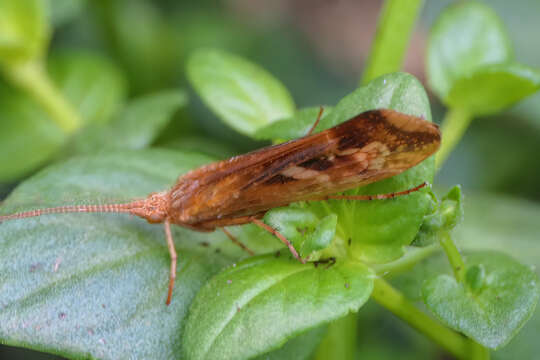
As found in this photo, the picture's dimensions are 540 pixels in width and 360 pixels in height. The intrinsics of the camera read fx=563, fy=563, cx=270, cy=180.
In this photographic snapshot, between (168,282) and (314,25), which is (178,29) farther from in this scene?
(168,282)

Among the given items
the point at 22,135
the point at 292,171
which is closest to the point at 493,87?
the point at 292,171

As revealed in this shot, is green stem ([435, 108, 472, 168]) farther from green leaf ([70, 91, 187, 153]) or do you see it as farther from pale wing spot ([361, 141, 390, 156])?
green leaf ([70, 91, 187, 153])

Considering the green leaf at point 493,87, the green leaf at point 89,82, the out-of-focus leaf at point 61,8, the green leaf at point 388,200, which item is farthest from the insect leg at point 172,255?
the out-of-focus leaf at point 61,8

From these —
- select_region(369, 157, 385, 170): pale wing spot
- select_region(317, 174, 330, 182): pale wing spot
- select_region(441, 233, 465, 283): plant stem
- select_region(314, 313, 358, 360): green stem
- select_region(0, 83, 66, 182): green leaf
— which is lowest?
select_region(314, 313, 358, 360): green stem

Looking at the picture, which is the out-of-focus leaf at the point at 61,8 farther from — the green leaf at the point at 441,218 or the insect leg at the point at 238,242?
the green leaf at the point at 441,218

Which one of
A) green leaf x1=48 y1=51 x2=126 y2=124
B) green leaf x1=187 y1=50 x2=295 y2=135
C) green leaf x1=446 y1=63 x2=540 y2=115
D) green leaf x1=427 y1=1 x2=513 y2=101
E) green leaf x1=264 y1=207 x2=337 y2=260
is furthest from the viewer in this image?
green leaf x1=48 y1=51 x2=126 y2=124

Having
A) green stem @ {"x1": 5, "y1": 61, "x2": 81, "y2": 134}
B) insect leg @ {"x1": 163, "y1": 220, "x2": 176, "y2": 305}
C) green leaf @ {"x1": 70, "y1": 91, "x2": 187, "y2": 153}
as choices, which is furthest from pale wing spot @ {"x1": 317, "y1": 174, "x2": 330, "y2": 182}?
green stem @ {"x1": 5, "y1": 61, "x2": 81, "y2": 134}
